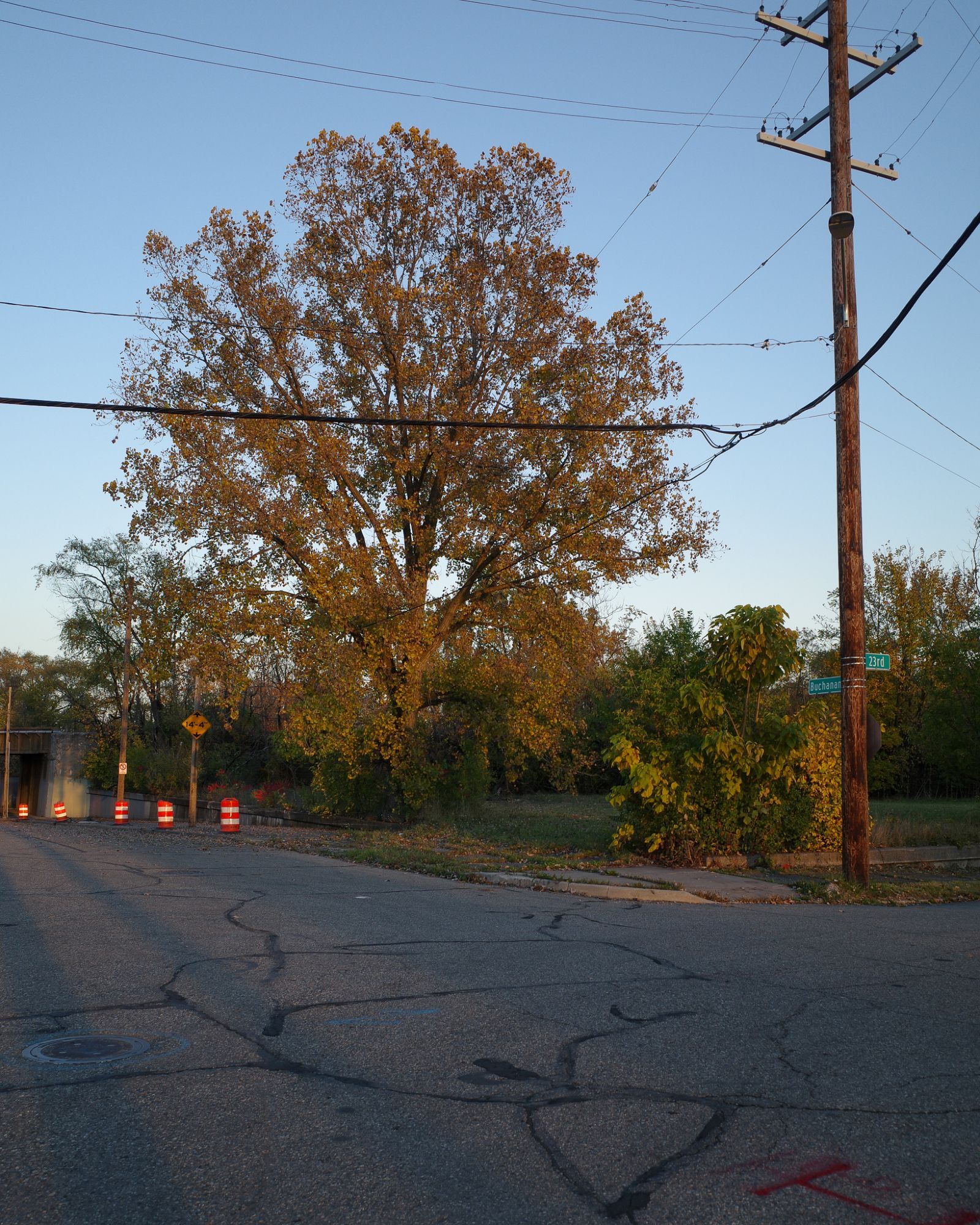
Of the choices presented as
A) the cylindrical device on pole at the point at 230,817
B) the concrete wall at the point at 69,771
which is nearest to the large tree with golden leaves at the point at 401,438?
the cylindrical device on pole at the point at 230,817

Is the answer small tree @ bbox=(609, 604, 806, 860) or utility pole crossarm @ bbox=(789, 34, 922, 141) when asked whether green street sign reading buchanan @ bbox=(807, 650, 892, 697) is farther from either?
utility pole crossarm @ bbox=(789, 34, 922, 141)

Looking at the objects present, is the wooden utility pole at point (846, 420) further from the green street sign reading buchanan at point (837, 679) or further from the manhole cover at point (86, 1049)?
the manhole cover at point (86, 1049)

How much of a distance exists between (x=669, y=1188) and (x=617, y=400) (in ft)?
70.2

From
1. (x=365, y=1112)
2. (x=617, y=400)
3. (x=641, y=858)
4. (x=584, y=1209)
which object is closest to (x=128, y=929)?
(x=365, y=1112)

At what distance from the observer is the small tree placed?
16344 millimetres

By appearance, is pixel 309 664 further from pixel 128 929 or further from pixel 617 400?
pixel 128 929

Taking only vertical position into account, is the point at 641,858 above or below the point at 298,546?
below

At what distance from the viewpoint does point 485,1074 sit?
546cm

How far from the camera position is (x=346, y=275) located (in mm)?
24828

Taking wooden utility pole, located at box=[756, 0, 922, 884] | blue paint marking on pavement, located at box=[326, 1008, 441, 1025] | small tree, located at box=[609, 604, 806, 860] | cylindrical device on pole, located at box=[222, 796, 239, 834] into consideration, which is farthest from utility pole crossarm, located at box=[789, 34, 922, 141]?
cylindrical device on pole, located at box=[222, 796, 239, 834]

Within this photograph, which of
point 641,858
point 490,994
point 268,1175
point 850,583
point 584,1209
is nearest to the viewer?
point 584,1209

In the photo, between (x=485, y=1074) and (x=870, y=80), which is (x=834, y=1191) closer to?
(x=485, y=1074)

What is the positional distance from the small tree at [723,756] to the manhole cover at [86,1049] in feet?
36.2

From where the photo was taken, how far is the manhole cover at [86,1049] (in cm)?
559
